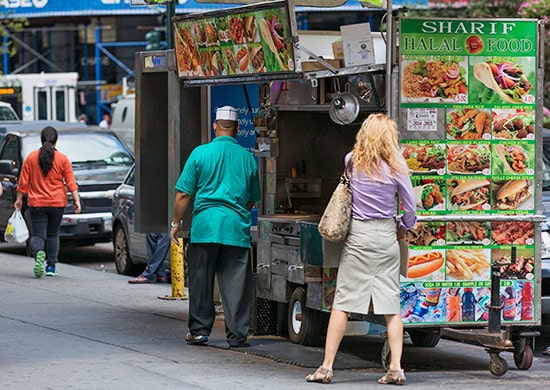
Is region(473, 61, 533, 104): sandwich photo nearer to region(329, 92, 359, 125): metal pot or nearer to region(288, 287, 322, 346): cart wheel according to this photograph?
region(329, 92, 359, 125): metal pot

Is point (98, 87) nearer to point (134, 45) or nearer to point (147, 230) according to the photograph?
point (134, 45)

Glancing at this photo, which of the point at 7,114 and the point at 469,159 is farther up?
the point at 7,114

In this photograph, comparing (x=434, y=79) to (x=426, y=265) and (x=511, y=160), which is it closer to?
(x=511, y=160)

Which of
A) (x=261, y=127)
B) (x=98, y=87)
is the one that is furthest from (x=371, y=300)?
(x=98, y=87)

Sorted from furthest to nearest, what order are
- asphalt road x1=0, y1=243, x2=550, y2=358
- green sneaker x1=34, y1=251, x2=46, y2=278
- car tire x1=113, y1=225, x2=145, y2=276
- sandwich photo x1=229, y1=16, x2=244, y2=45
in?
asphalt road x1=0, y1=243, x2=550, y2=358 → car tire x1=113, y1=225, x2=145, y2=276 → green sneaker x1=34, y1=251, x2=46, y2=278 → sandwich photo x1=229, y1=16, x2=244, y2=45

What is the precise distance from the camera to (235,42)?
1023 centimetres

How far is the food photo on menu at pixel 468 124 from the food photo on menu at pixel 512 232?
0.63m

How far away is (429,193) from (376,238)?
591 mm

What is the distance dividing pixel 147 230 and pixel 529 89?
176 inches

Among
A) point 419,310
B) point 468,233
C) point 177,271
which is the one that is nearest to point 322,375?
point 419,310

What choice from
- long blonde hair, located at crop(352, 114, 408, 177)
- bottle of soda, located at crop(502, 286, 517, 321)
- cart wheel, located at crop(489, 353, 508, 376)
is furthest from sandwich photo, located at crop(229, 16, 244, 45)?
cart wheel, located at crop(489, 353, 508, 376)

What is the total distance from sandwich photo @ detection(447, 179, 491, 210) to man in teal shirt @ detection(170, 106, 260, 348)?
73.1 inches

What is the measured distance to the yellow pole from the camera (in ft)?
43.7

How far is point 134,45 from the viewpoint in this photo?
2066 inches
